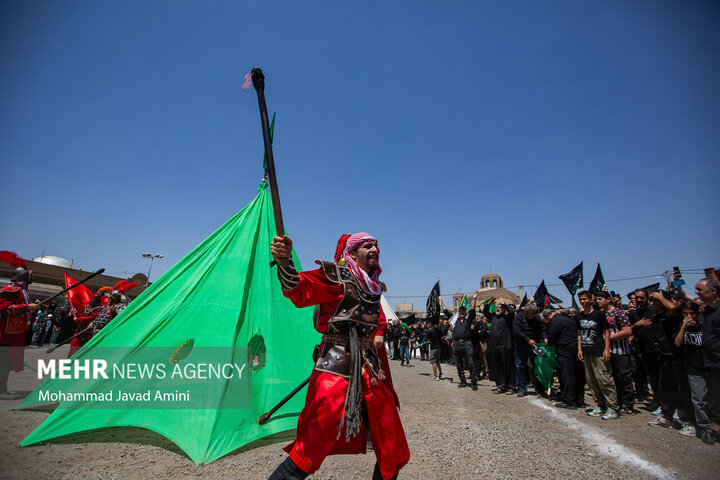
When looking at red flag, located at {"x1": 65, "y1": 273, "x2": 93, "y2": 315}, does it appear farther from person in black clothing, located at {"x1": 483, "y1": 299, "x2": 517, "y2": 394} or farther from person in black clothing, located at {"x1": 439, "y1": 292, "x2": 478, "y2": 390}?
person in black clothing, located at {"x1": 483, "y1": 299, "x2": 517, "y2": 394}

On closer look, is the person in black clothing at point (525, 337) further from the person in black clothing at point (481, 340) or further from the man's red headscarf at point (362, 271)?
the man's red headscarf at point (362, 271)

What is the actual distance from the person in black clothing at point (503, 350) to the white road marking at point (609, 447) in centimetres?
235

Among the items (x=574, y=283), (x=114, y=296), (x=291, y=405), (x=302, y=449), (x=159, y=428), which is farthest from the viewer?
(x=574, y=283)

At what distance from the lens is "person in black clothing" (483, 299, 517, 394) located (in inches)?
306

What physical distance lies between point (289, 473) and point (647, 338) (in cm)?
676

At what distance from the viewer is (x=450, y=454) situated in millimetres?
3686

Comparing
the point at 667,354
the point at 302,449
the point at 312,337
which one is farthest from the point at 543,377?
the point at 302,449

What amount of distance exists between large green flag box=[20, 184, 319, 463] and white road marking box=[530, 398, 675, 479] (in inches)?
140

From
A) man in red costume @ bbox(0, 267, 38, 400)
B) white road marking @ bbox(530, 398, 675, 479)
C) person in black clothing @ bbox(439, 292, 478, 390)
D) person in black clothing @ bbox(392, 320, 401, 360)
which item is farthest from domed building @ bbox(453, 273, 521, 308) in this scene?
man in red costume @ bbox(0, 267, 38, 400)

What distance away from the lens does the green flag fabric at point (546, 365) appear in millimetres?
7043

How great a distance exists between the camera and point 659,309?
17.6 ft

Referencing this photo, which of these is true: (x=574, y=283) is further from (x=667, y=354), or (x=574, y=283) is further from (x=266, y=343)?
(x=266, y=343)

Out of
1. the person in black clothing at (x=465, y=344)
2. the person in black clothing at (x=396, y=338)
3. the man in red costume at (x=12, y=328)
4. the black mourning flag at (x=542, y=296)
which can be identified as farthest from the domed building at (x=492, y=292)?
the man in red costume at (x=12, y=328)

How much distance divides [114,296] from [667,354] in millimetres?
9905
